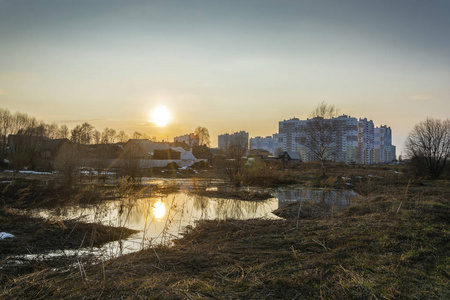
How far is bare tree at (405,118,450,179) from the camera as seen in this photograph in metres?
28.9

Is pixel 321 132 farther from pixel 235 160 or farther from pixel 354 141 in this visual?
pixel 354 141

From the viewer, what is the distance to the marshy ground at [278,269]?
152 inches

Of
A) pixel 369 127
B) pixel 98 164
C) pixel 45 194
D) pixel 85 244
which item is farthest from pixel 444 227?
pixel 369 127

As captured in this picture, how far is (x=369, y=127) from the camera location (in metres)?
101

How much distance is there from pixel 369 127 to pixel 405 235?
346 feet

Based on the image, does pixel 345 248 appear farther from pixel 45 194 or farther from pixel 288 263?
pixel 45 194

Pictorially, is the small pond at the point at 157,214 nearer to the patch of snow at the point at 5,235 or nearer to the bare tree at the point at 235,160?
the patch of snow at the point at 5,235

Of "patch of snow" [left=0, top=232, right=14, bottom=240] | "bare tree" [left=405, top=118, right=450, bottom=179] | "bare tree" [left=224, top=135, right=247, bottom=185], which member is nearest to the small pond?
"patch of snow" [left=0, top=232, right=14, bottom=240]

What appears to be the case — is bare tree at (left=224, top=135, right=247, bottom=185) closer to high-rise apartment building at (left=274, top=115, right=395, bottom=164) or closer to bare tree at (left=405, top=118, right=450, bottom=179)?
bare tree at (left=405, top=118, right=450, bottom=179)

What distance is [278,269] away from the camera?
187 inches

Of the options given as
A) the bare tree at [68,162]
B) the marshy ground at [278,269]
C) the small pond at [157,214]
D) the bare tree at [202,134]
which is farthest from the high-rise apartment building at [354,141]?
the marshy ground at [278,269]

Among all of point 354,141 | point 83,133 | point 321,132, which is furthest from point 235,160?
point 354,141

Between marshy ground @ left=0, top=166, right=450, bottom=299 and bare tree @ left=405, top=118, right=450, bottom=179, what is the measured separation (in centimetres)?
2602

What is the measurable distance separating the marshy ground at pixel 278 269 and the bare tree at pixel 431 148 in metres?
26.0
